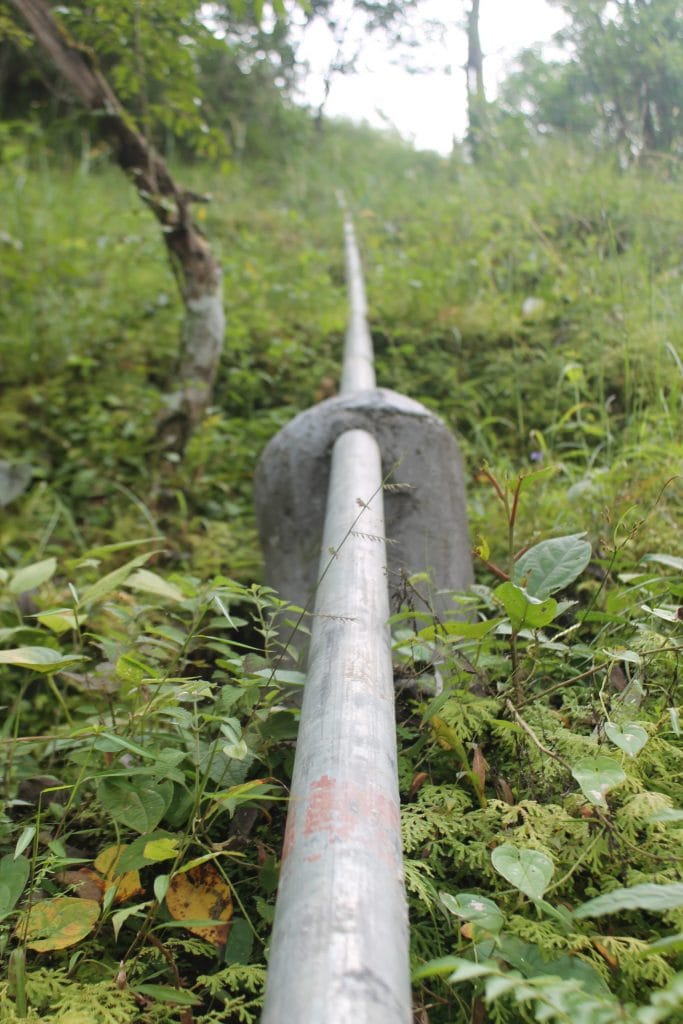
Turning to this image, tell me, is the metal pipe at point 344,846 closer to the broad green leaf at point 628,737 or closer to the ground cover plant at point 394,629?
the ground cover plant at point 394,629

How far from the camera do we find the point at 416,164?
8.83 meters

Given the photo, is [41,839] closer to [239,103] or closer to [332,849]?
[332,849]

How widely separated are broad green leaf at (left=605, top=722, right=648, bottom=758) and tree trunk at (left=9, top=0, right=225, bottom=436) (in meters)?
2.59

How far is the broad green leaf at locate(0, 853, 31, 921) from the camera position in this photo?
1003 mm

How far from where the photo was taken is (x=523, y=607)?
1188 mm

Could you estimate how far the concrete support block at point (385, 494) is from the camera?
2010 millimetres

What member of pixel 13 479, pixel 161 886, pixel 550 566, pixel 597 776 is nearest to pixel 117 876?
pixel 161 886

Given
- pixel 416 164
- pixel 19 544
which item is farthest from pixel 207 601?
pixel 416 164

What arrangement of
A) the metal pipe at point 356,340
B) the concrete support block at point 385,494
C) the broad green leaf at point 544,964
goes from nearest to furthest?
the broad green leaf at point 544,964
the concrete support block at point 385,494
the metal pipe at point 356,340

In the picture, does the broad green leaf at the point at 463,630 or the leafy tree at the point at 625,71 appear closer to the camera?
the broad green leaf at the point at 463,630

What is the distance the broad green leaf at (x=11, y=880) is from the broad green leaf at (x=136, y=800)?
0.13 metres

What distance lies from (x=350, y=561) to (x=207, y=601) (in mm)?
273

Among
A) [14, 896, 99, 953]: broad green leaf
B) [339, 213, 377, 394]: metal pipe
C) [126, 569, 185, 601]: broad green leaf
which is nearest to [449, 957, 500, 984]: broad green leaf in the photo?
[14, 896, 99, 953]: broad green leaf

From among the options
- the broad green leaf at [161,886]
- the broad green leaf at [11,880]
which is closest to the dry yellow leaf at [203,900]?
the broad green leaf at [161,886]
